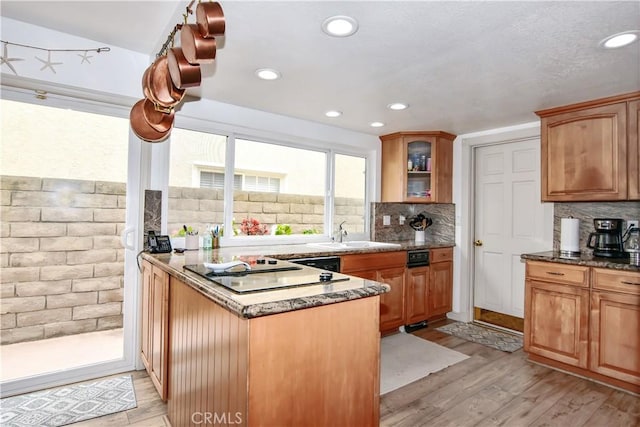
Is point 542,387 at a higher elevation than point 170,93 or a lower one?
lower

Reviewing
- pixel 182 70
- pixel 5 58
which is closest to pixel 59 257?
pixel 5 58

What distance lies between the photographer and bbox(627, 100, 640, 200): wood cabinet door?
2.59 metres

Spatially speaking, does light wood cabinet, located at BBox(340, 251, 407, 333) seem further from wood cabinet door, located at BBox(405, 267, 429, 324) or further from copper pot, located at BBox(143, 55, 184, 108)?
copper pot, located at BBox(143, 55, 184, 108)

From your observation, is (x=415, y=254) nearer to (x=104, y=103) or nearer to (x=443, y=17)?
(x=443, y=17)

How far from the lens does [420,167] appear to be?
4.08 meters

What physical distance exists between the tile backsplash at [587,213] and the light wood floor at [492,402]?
1.26m

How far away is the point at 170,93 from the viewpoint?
1777 mm

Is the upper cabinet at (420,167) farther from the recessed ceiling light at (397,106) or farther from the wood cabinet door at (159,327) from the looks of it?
the wood cabinet door at (159,327)

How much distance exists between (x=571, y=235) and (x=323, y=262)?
7.25 ft

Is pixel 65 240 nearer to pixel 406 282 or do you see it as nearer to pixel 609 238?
pixel 406 282

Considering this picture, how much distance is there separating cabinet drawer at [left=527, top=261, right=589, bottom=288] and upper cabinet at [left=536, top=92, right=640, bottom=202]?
0.62m

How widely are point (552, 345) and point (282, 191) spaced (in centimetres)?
276

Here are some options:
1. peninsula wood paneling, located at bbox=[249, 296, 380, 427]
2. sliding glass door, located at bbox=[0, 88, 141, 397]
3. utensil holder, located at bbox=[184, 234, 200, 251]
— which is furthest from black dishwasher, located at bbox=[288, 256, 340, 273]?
peninsula wood paneling, located at bbox=[249, 296, 380, 427]

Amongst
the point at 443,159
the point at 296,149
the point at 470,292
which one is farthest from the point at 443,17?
the point at 470,292
